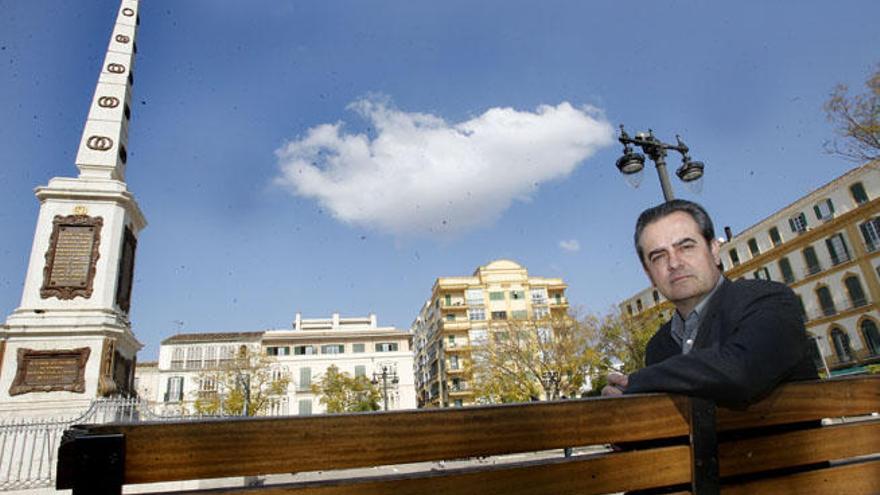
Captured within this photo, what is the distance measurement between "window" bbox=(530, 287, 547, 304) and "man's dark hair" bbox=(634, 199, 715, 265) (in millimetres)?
50500

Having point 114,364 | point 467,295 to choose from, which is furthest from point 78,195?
point 467,295

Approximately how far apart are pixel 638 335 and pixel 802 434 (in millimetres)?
29289

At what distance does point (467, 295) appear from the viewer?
51.2 meters

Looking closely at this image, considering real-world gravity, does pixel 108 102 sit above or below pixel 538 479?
above

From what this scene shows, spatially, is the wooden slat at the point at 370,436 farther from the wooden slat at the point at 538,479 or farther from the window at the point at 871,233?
the window at the point at 871,233

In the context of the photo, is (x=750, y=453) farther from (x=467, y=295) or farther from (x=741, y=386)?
(x=467, y=295)

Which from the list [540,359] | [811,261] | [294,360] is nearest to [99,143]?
[540,359]

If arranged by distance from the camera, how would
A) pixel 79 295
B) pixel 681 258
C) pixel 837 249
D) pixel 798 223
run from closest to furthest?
pixel 681 258, pixel 79 295, pixel 837 249, pixel 798 223

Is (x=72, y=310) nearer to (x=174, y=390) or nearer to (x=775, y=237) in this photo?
(x=174, y=390)

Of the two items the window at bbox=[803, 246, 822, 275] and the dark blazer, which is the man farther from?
the window at bbox=[803, 246, 822, 275]

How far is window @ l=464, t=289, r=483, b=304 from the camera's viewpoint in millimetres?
50781

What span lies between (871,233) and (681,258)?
1387 inches

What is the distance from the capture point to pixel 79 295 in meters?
9.70

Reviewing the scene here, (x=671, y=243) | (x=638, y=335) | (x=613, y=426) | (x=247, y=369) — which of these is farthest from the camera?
(x=247, y=369)
